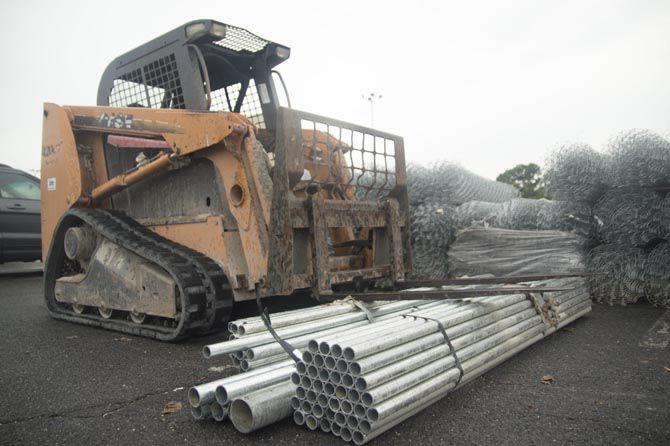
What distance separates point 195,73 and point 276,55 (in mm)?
1144

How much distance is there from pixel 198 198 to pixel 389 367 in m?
3.23

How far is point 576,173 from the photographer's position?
247 inches

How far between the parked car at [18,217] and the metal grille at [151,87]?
5.07 metres

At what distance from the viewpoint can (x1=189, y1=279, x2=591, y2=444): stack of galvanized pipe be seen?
251 cm

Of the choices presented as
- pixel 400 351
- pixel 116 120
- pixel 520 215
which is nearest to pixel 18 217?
pixel 116 120

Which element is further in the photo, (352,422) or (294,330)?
(294,330)

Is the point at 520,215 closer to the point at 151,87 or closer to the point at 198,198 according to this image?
the point at 198,198

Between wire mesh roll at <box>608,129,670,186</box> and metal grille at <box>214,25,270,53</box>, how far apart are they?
415 cm

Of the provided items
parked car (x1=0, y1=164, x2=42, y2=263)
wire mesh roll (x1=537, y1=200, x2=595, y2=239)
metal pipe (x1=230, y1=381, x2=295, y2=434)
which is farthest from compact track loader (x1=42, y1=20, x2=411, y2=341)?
parked car (x1=0, y1=164, x2=42, y2=263)

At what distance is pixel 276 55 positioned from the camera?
19.9 ft

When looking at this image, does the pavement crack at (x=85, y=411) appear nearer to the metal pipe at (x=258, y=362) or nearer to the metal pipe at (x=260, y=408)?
the metal pipe at (x=258, y=362)

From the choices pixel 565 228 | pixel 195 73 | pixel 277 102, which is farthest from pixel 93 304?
pixel 565 228

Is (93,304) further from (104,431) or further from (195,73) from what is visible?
(104,431)

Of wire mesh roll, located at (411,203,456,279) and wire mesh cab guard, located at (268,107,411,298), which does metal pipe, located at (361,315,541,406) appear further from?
wire mesh roll, located at (411,203,456,279)
